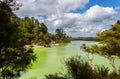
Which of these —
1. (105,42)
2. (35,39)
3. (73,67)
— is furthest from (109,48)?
(35,39)

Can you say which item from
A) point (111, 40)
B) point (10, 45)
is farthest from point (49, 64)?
point (10, 45)

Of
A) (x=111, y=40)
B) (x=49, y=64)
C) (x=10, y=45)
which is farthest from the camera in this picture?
(x=49, y=64)

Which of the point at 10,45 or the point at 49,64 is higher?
the point at 10,45

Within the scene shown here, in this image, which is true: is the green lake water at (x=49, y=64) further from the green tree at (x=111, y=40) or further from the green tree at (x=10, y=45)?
the green tree at (x=111, y=40)

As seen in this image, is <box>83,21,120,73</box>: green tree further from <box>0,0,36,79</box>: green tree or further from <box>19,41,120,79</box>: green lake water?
<box>0,0,36,79</box>: green tree

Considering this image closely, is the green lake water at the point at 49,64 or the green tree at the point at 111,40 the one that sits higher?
the green tree at the point at 111,40

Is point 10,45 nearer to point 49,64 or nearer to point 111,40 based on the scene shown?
point 111,40

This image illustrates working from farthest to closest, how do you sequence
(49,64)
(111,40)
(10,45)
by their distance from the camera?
(49,64) < (111,40) < (10,45)

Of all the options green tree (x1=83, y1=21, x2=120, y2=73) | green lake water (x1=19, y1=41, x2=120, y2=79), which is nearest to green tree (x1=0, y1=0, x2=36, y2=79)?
green lake water (x1=19, y1=41, x2=120, y2=79)

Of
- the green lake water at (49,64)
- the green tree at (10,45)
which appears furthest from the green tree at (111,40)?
the green tree at (10,45)

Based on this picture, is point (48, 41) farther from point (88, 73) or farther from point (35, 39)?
point (88, 73)

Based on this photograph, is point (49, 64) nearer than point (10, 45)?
No

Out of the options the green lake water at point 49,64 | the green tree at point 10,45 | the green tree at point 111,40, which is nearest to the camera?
the green tree at point 10,45

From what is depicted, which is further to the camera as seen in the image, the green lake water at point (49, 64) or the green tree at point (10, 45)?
the green lake water at point (49, 64)
